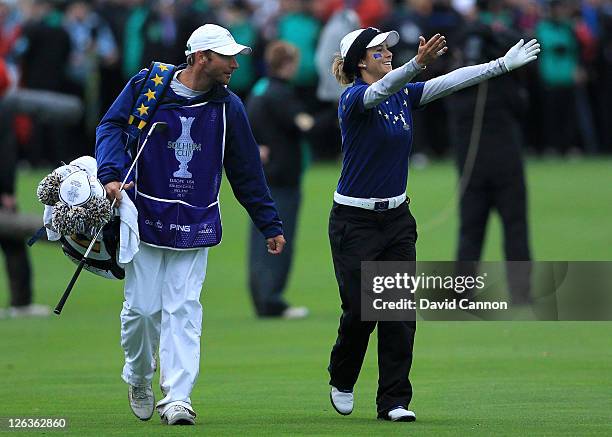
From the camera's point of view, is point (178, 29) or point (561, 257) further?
point (178, 29)

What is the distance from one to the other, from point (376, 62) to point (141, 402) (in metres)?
2.57

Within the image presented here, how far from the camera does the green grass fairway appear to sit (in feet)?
32.4

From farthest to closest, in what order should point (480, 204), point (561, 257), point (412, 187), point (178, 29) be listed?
point (178, 29) < point (412, 187) < point (561, 257) < point (480, 204)

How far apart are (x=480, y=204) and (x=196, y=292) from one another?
6448mm

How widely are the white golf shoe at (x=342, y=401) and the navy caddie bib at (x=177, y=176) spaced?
4.17 ft

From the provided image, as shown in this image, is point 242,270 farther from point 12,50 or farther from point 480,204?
point 12,50

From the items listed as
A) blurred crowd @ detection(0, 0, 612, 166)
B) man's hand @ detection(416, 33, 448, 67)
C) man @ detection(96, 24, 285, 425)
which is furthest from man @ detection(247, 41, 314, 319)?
blurred crowd @ detection(0, 0, 612, 166)

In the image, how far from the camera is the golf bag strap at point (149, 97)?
1002cm

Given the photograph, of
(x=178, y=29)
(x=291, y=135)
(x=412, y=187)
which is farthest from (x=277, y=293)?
(x=178, y=29)

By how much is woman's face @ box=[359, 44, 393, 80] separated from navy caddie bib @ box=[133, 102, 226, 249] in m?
0.98

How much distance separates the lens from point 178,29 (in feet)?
93.4

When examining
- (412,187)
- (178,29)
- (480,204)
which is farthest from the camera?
(178,29)

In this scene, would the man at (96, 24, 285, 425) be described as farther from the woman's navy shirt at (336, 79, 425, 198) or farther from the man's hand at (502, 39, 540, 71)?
the man's hand at (502, 39, 540, 71)

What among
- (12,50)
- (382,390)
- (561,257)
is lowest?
(382,390)
